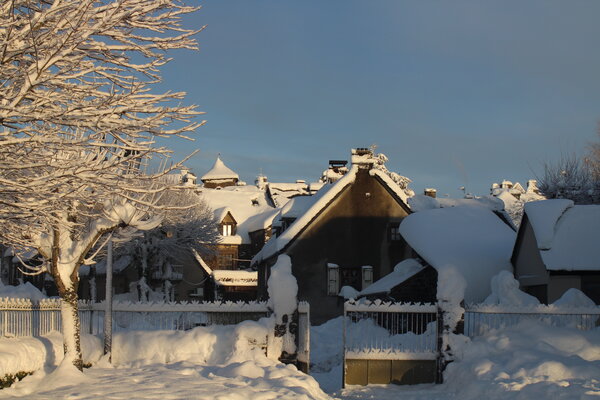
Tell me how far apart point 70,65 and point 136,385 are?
313 inches

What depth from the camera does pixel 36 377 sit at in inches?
596

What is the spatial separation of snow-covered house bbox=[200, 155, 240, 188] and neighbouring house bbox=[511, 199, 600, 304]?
204ft

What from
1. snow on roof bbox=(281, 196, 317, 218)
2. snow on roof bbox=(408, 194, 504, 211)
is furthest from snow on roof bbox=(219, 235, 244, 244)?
snow on roof bbox=(408, 194, 504, 211)

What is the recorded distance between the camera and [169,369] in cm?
1711

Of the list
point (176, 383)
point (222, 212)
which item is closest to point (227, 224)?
point (222, 212)

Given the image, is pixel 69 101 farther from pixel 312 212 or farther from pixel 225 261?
pixel 225 261

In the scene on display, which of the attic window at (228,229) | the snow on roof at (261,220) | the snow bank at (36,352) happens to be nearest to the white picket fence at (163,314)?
the snow bank at (36,352)

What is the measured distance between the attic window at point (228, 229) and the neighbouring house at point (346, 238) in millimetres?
24630

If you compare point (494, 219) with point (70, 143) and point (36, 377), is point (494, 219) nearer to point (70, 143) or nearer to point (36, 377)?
point (36, 377)

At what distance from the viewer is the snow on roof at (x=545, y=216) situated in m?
22.5

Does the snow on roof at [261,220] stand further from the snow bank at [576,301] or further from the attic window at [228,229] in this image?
the snow bank at [576,301]

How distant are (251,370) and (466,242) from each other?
45.6ft

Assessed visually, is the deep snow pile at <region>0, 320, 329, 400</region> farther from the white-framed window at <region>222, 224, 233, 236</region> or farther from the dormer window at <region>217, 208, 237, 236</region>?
the white-framed window at <region>222, 224, 233, 236</region>

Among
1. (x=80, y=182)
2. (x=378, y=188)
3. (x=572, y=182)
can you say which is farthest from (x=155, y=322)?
(x=572, y=182)
